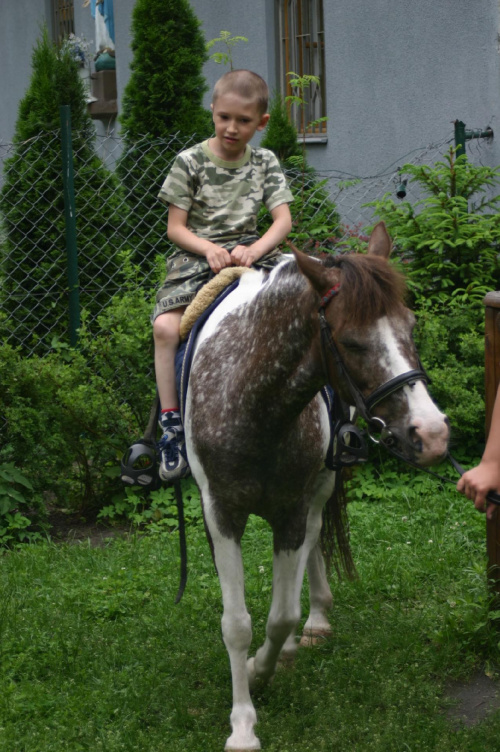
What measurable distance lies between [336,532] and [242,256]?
1.48 metres

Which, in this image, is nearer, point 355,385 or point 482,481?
point 482,481

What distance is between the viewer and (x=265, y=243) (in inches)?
160

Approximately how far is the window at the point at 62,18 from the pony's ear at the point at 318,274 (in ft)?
49.0

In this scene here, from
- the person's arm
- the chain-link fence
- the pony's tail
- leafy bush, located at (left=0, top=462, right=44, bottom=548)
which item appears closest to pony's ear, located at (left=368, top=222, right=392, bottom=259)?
the person's arm

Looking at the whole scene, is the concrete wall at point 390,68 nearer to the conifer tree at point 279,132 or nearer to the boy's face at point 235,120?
the conifer tree at point 279,132

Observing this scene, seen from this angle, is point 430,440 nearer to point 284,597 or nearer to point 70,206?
point 284,597

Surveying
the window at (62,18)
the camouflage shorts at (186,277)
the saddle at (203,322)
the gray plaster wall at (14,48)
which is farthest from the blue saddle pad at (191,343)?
the window at (62,18)

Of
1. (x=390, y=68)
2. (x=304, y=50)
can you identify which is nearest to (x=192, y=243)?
(x=390, y=68)

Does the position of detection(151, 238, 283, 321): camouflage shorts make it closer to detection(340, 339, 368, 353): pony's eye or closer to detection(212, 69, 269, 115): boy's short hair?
detection(212, 69, 269, 115): boy's short hair

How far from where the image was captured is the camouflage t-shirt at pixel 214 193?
4.13 meters

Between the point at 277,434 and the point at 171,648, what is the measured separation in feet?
4.97

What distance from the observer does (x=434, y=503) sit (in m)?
6.16

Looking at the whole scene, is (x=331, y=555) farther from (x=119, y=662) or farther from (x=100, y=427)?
(x=100, y=427)

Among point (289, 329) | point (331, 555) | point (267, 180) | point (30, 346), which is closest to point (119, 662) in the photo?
point (331, 555)
